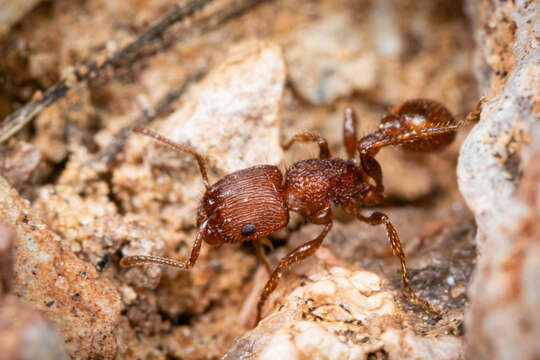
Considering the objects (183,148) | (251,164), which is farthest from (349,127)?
(183,148)

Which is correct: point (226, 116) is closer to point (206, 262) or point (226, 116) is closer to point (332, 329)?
point (206, 262)

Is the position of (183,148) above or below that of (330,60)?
below

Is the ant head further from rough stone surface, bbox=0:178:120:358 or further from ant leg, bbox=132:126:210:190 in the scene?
rough stone surface, bbox=0:178:120:358

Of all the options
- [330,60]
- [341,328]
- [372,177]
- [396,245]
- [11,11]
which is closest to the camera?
[341,328]

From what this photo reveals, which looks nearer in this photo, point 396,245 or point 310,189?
point 396,245

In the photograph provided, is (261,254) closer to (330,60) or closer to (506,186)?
(506,186)

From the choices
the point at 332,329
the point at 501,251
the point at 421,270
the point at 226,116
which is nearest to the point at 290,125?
the point at 226,116

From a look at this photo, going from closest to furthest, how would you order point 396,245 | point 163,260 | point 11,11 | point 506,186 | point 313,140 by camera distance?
point 506,186
point 163,260
point 396,245
point 11,11
point 313,140
